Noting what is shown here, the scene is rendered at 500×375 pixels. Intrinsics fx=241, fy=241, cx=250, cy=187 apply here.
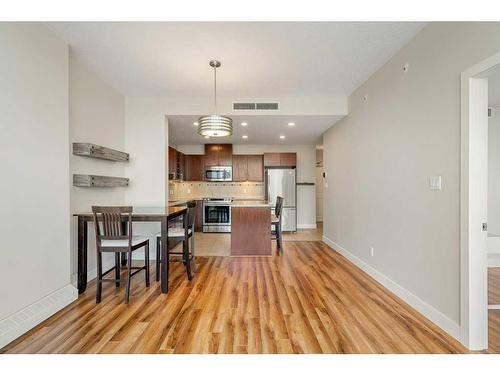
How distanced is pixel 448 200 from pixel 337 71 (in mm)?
2053

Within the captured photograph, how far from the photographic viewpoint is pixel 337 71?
3141mm

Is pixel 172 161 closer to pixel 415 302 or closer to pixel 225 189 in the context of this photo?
pixel 225 189

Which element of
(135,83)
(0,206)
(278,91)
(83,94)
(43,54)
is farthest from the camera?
(278,91)

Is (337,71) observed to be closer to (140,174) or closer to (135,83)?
(135,83)

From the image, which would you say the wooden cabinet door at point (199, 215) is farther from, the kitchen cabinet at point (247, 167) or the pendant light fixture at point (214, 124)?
the pendant light fixture at point (214, 124)

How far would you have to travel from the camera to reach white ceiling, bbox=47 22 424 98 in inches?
89.0

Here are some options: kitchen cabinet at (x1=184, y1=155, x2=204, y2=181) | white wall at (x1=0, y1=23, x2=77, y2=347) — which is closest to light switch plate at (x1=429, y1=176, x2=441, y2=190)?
white wall at (x1=0, y1=23, x2=77, y2=347)

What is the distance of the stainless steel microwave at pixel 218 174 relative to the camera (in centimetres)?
664

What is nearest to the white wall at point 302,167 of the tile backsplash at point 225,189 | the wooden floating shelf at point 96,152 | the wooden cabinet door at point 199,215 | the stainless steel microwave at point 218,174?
the stainless steel microwave at point 218,174

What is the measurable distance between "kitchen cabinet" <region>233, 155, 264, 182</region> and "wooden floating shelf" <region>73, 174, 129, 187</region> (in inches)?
136

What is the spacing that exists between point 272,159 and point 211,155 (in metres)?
1.69

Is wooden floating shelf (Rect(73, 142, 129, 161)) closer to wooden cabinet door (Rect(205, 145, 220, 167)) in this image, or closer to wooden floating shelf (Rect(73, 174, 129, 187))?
wooden floating shelf (Rect(73, 174, 129, 187))

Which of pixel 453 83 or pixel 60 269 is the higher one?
pixel 453 83

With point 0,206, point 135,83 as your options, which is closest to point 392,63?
point 135,83
